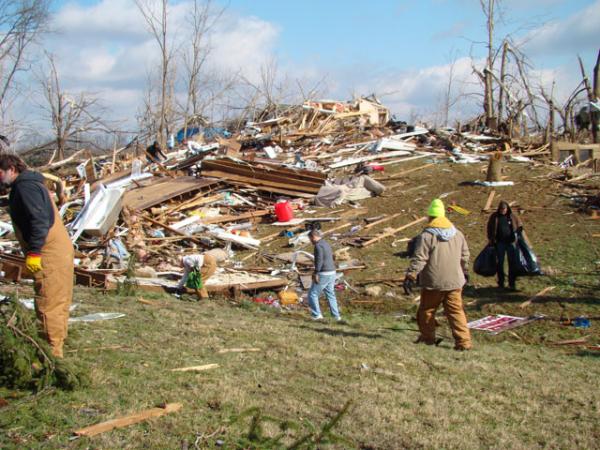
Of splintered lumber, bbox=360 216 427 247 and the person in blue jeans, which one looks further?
splintered lumber, bbox=360 216 427 247

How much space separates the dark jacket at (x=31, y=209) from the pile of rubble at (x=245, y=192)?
1.28 m

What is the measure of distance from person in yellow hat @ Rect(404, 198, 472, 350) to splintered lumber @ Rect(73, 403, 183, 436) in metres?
3.52

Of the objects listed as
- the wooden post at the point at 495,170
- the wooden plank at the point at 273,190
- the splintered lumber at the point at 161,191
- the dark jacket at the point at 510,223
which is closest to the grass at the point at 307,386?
the dark jacket at the point at 510,223

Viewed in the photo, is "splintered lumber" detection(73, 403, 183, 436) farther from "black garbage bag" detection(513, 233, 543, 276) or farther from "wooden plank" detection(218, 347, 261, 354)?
"black garbage bag" detection(513, 233, 543, 276)

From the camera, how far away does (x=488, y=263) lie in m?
11.3

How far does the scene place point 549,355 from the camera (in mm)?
8203

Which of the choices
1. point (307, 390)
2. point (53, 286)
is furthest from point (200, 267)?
point (53, 286)

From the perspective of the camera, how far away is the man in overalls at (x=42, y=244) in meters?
4.85

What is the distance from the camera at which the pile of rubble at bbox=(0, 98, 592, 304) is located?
539 inches

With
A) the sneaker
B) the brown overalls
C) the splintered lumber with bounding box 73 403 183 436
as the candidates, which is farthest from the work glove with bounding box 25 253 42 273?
the sneaker

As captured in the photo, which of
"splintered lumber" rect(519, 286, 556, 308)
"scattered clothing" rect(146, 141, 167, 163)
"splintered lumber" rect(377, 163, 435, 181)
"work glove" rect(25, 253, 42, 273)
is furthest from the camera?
"scattered clothing" rect(146, 141, 167, 163)

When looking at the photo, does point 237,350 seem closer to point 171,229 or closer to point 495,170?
point 171,229

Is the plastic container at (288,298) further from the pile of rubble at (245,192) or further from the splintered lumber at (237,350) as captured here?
the splintered lumber at (237,350)

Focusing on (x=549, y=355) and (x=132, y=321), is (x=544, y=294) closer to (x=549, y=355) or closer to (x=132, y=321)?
(x=549, y=355)
